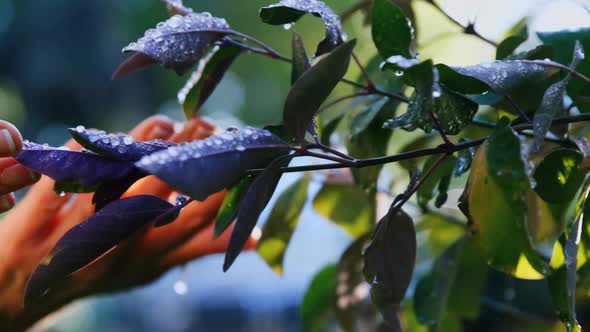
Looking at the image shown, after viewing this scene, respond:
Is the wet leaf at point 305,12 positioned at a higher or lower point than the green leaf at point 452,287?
higher

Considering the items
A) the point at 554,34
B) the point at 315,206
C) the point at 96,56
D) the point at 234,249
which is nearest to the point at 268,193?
the point at 234,249

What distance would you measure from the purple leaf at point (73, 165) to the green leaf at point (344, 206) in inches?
14.3

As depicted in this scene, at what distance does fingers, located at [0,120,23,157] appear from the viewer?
0.31 m

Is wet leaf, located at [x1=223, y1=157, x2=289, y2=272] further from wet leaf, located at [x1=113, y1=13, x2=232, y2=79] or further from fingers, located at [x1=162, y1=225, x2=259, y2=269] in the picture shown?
fingers, located at [x1=162, y1=225, x2=259, y2=269]

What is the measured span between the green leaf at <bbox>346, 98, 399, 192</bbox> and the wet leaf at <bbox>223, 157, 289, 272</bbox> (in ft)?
0.60

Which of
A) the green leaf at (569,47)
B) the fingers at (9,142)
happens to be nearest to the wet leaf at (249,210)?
the fingers at (9,142)

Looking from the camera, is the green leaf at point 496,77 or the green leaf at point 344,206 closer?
the green leaf at point 496,77

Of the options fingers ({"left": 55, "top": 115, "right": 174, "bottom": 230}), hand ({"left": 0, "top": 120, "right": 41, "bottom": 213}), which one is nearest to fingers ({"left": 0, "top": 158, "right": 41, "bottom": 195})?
hand ({"left": 0, "top": 120, "right": 41, "bottom": 213})

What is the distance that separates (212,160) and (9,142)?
118mm

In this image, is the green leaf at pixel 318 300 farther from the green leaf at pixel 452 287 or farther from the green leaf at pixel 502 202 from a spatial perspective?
the green leaf at pixel 502 202

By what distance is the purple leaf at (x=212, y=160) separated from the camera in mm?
238

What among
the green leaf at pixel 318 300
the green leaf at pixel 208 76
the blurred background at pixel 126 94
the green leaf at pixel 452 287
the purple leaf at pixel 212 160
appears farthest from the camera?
the blurred background at pixel 126 94

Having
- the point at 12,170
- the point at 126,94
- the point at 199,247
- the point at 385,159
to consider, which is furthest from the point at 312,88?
the point at 126,94

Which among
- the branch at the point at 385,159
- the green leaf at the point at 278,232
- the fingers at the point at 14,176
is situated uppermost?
the branch at the point at 385,159
